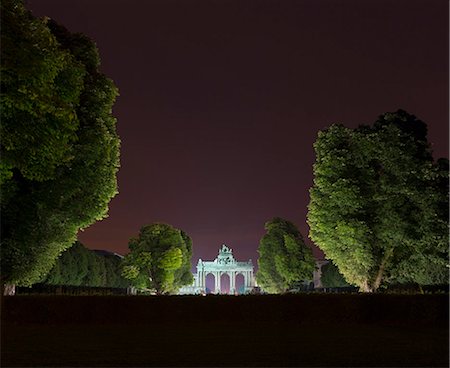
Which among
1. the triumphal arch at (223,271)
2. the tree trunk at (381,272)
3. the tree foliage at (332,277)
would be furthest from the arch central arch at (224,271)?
the tree trunk at (381,272)

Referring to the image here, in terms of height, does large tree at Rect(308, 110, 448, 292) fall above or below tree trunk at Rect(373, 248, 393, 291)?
above

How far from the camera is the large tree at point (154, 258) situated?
7712cm

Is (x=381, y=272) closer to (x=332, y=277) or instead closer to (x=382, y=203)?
(x=382, y=203)

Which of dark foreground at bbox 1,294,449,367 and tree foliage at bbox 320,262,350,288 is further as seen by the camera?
tree foliage at bbox 320,262,350,288

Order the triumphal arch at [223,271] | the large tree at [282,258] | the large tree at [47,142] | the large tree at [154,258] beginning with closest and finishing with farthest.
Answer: the large tree at [47,142], the large tree at [154,258], the large tree at [282,258], the triumphal arch at [223,271]

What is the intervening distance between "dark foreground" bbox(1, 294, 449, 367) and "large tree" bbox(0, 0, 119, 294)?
359 centimetres

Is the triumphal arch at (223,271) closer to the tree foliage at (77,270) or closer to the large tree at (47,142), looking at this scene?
the tree foliage at (77,270)

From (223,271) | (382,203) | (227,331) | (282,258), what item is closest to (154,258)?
(282,258)

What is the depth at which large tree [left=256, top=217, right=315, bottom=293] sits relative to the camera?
79.4 metres

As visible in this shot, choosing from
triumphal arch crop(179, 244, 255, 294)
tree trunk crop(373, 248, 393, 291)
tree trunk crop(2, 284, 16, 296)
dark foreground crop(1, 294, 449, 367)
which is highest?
triumphal arch crop(179, 244, 255, 294)

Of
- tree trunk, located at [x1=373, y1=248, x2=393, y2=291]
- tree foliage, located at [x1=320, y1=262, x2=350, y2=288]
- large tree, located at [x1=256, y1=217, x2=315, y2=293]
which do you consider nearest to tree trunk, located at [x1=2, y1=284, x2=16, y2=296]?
tree trunk, located at [x1=373, y1=248, x2=393, y2=291]

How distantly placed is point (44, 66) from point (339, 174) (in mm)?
24625

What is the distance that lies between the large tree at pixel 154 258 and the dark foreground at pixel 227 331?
44934 mm

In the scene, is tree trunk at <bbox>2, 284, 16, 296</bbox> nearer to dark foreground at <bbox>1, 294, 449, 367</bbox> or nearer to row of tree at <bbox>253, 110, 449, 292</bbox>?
dark foreground at <bbox>1, 294, 449, 367</bbox>
